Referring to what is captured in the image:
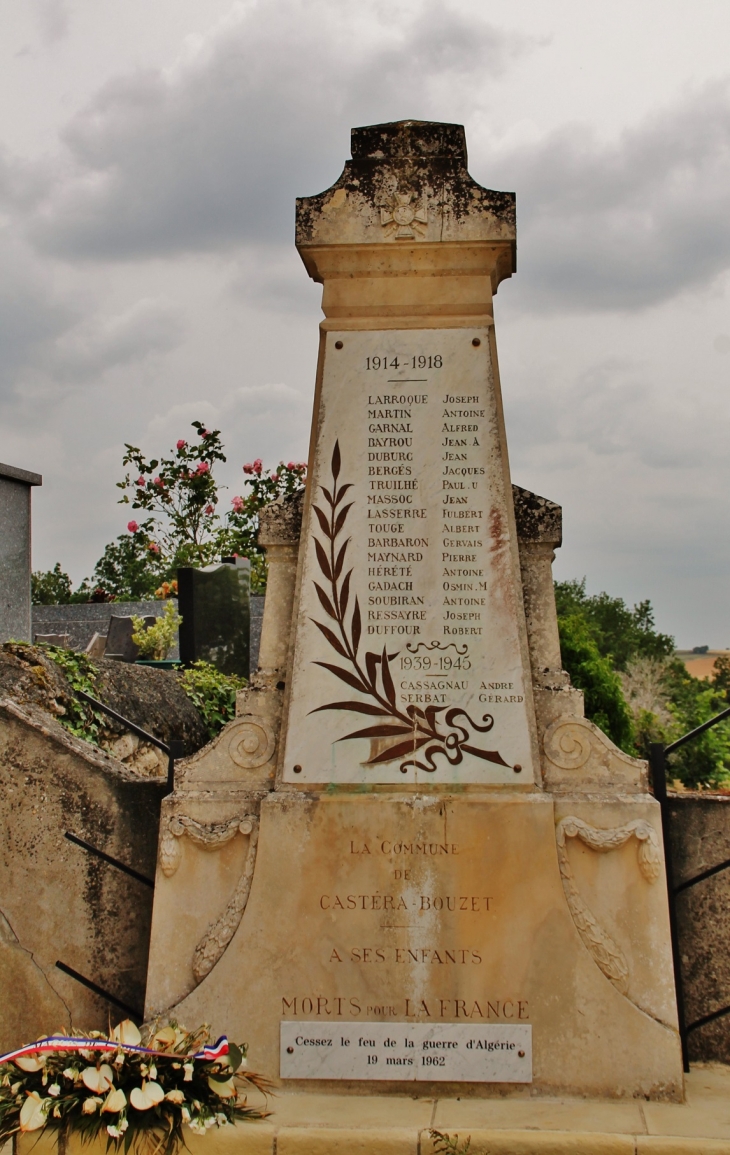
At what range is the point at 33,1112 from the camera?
396 centimetres

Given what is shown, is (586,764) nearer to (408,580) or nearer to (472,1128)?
(408,580)

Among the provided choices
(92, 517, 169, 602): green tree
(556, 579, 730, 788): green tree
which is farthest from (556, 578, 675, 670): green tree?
(92, 517, 169, 602): green tree

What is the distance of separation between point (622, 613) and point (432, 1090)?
83.6ft

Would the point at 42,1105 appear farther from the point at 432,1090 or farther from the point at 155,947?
the point at 432,1090

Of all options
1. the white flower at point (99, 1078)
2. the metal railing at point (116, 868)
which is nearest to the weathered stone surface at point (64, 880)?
the metal railing at point (116, 868)

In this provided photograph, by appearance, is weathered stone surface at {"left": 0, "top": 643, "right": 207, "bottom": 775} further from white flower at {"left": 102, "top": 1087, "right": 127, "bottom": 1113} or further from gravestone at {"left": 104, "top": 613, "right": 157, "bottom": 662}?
gravestone at {"left": 104, "top": 613, "right": 157, "bottom": 662}

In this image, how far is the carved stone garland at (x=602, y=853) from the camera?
457 cm

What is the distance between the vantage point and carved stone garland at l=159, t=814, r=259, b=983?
4734 millimetres

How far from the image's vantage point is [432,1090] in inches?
178

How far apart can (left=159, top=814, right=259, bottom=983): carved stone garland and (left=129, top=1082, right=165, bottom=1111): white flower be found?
71 centimetres

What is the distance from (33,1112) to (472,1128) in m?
1.63

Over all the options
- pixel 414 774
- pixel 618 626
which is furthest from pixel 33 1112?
pixel 618 626

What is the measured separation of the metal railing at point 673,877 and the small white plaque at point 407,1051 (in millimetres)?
788

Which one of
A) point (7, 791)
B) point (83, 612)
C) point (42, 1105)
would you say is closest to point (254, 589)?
point (83, 612)
